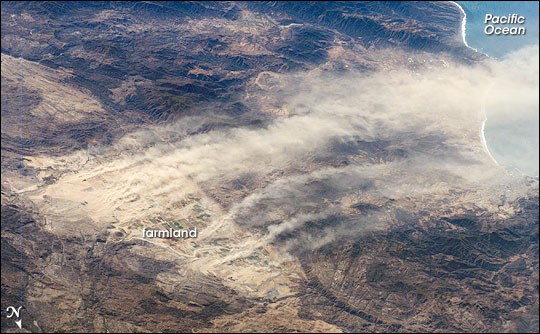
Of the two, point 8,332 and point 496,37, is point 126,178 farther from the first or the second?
point 496,37

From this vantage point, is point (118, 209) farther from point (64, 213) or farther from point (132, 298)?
point (132, 298)

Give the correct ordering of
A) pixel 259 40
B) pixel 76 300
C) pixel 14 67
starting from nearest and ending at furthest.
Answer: pixel 76 300 < pixel 14 67 < pixel 259 40

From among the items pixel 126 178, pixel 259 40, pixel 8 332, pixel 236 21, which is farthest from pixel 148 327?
pixel 236 21

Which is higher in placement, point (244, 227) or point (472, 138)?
point (472, 138)

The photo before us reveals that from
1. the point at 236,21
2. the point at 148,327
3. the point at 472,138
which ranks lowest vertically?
the point at 148,327

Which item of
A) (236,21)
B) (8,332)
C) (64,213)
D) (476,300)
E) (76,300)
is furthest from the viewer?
(236,21)

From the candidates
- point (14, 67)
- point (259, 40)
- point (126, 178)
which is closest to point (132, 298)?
point (126, 178)

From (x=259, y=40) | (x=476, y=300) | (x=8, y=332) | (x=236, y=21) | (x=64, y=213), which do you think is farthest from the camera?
(x=236, y=21)

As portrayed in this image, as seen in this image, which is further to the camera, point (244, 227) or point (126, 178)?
point (126, 178)

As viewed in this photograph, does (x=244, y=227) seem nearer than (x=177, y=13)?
Yes
